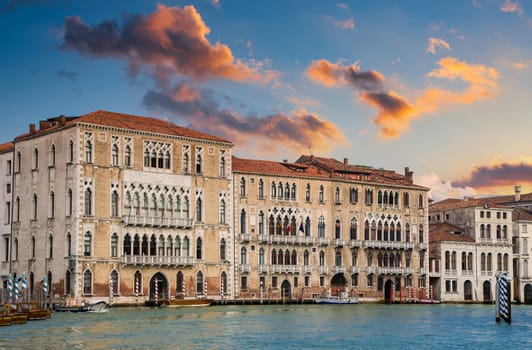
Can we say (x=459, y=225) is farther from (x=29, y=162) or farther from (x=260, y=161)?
(x=29, y=162)

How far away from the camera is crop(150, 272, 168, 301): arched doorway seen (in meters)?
62.9

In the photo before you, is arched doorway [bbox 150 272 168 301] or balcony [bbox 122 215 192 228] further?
arched doorway [bbox 150 272 168 301]

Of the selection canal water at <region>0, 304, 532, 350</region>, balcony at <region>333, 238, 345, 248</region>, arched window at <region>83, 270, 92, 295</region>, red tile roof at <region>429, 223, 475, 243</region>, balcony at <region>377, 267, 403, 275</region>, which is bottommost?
canal water at <region>0, 304, 532, 350</region>

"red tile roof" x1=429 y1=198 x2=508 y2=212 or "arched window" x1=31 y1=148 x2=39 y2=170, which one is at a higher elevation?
"arched window" x1=31 y1=148 x2=39 y2=170

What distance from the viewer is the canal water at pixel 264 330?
38156mm

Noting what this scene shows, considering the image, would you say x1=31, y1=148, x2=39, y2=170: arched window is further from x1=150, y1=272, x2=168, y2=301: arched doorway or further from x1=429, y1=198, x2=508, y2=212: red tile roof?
x1=429, y1=198, x2=508, y2=212: red tile roof

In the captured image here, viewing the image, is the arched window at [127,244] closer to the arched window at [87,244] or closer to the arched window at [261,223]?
the arched window at [87,244]

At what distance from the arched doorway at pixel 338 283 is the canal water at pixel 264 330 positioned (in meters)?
12.9

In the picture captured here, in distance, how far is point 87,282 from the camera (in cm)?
5975

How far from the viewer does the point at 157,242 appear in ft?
207

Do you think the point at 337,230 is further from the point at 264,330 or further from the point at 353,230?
the point at 264,330

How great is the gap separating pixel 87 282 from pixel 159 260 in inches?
193

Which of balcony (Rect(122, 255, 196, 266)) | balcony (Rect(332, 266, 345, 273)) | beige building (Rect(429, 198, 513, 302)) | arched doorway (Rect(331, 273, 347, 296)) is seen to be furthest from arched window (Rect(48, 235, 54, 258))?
beige building (Rect(429, 198, 513, 302))

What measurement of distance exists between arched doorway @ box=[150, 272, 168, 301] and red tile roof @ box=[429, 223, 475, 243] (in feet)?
79.9
